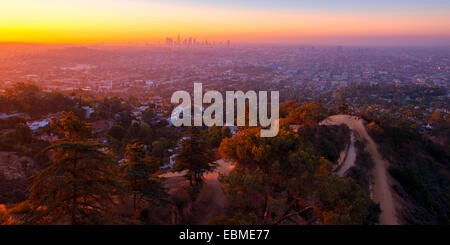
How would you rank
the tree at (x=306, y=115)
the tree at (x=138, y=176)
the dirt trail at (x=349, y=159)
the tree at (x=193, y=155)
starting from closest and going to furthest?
the tree at (x=138, y=176), the tree at (x=193, y=155), the dirt trail at (x=349, y=159), the tree at (x=306, y=115)

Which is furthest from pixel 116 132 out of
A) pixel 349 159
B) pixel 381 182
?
pixel 381 182

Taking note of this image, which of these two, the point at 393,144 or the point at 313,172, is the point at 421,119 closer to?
the point at 393,144

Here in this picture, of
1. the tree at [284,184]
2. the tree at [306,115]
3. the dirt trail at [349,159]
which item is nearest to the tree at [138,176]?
the tree at [284,184]

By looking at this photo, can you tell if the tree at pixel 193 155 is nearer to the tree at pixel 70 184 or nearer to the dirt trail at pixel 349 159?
the tree at pixel 70 184

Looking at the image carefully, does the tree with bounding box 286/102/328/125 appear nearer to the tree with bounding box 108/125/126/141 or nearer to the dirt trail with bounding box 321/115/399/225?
the dirt trail with bounding box 321/115/399/225

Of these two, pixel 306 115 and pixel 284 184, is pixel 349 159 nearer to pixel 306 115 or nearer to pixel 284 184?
pixel 306 115

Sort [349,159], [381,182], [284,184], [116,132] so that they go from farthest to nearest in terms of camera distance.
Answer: [116,132] → [349,159] → [381,182] → [284,184]
